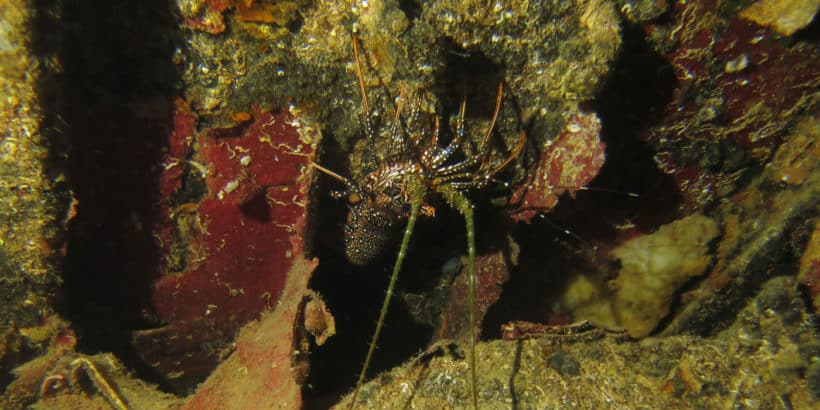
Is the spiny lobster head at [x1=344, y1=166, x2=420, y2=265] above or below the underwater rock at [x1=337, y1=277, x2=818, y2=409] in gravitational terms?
above

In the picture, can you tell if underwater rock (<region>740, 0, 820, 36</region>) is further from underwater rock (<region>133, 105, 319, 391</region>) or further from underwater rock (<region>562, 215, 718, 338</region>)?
underwater rock (<region>133, 105, 319, 391</region>)

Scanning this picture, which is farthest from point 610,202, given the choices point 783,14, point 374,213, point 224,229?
point 224,229

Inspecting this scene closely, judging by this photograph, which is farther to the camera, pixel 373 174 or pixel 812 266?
pixel 373 174

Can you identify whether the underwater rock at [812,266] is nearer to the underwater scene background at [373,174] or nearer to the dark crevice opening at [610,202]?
the underwater scene background at [373,174]

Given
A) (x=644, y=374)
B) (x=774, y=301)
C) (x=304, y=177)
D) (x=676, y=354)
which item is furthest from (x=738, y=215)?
(x=304, y=177)

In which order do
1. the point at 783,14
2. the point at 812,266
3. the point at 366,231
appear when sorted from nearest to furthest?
the point at 783,14 < the point at 812,266 < the point at 366,231

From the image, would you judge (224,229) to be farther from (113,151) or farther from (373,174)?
(373,174)

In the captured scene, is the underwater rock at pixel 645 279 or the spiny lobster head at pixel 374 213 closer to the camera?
the spiny lobster head at pixel 374 213

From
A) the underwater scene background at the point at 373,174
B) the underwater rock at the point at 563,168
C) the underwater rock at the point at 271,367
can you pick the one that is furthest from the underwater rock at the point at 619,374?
the underwater rock at the point at 563,168

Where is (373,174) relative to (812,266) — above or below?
above

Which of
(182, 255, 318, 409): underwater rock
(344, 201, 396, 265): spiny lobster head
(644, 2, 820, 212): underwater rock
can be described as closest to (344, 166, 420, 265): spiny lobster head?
(344, 201, 396, 265): spiny lobster head

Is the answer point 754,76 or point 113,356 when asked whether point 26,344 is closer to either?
point 113,356
